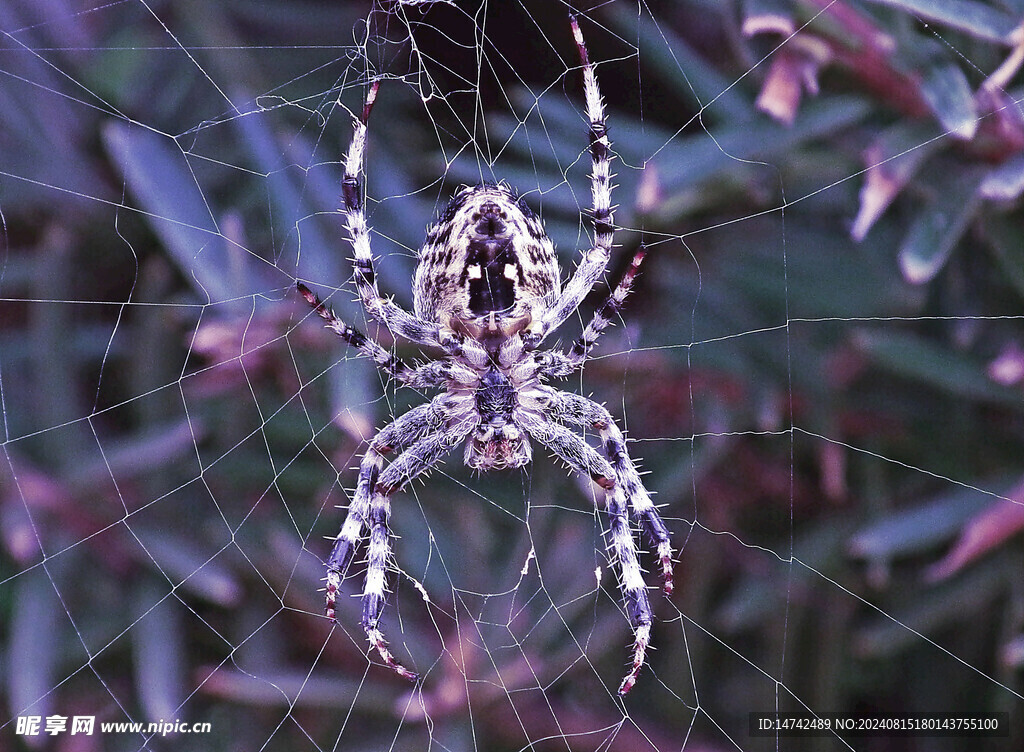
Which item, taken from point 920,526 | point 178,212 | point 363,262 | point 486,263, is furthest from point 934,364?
point 178,212

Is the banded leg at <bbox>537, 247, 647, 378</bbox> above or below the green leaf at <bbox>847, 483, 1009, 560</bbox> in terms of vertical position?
above

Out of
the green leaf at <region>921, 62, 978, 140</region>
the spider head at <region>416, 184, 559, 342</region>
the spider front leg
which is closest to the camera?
the green leaf at <region>921, 62, 978, 140</region>

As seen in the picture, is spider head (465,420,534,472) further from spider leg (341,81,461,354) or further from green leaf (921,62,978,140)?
green leaf (921,62,978,140)

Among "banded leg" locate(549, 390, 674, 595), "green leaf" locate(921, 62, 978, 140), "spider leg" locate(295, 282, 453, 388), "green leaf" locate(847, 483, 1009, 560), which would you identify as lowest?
"green leaf" locate(847, 483, 1009, 560)

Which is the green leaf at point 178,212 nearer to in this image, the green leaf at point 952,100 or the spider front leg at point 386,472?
the spider front leg at point 386,472

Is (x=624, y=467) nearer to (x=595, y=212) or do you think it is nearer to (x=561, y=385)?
(x=561, y=385)

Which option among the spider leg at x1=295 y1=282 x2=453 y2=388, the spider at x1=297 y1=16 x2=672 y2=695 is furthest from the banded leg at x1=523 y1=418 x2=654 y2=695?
the spider leg at x1=295 y1=282 x2=453 y2=388

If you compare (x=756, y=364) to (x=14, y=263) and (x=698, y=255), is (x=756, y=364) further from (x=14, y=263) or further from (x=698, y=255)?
(x=14, y=263)
